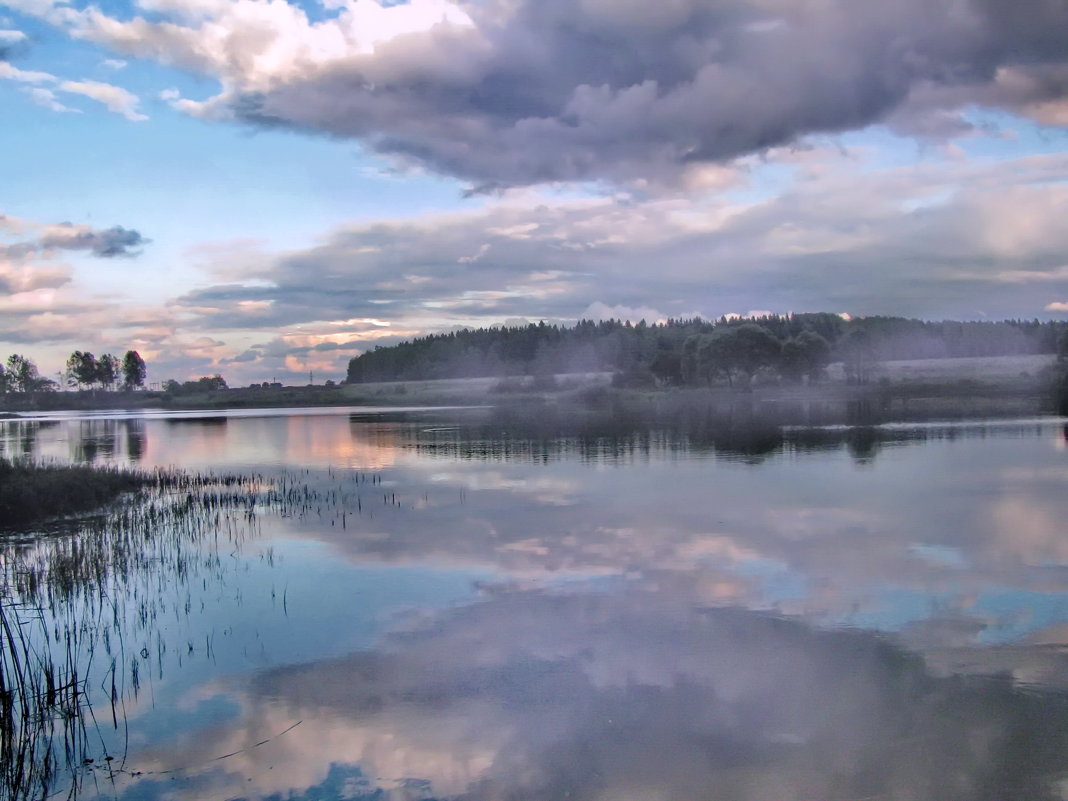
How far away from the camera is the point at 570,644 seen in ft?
42.8

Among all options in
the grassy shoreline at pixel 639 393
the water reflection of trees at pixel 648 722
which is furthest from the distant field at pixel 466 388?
the water reflection of trees at pixel 648 722

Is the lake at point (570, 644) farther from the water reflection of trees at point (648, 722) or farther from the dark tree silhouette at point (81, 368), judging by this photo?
the dark tree silhouette at point (81, 368)

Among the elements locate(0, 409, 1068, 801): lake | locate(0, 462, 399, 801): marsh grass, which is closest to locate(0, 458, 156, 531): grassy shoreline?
locate(0, 462, 399, 801): marsh grass

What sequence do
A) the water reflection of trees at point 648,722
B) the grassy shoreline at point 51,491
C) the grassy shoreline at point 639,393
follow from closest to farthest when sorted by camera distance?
the water reflection of trees at point 648,722 < the grassy shoreline at point 51,491 < the grassy shoreline at point 639,393

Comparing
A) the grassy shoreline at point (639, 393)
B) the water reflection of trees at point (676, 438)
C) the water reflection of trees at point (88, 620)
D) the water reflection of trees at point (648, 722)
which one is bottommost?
the water reflection of trees at point (648, 722)

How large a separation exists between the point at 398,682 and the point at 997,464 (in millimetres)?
30040

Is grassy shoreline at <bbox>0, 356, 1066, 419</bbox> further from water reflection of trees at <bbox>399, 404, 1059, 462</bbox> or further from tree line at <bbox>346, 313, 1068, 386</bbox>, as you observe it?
water reflection of trees at <bbox>399, 404, 1059, 462</bbox>

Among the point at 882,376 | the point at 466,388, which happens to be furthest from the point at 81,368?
the point at 882,376

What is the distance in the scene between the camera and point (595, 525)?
23000 mm

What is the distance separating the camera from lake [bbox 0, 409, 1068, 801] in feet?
30.4

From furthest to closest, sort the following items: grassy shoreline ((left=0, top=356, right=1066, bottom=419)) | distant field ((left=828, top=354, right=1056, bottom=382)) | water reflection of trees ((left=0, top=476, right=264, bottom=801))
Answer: distant field ((left=828, top=354, right=1056, bottom=382)), grassy shoreline ((left=0, top=356, right=1066, bottom=419)), water reflection of trees ((left=0, top=476, right=264, bottom=801))

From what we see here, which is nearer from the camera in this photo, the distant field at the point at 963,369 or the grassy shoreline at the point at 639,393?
the grassy shoreline at the point at 639,393

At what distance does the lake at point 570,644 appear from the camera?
927cm

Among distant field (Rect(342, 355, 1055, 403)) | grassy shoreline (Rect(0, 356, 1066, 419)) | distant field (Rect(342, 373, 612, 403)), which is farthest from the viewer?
distant field (Rect(342, 373, 612, 403))
